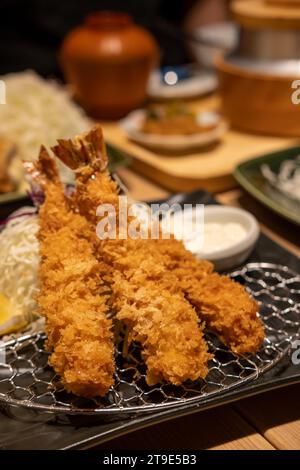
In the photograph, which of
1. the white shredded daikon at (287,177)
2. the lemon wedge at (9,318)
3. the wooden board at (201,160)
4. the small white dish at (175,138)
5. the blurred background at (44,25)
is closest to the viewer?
the lemon wedge at (9,318)

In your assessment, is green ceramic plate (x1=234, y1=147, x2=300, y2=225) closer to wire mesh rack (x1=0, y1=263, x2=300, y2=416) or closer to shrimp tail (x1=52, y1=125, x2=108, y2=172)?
wire mesh rack (x1=0, y1=263, x2=300, y2=416)

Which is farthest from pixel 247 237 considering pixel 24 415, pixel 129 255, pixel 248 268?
pixel 24 415

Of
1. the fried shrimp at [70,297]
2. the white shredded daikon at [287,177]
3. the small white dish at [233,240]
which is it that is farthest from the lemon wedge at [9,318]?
the white shredded daikon at [287,177]

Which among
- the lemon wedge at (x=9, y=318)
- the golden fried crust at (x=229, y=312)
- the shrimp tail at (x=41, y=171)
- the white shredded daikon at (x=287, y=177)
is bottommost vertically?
the white shredded daikon at (x=287, y=177)

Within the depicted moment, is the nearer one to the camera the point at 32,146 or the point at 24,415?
the point at 24,415

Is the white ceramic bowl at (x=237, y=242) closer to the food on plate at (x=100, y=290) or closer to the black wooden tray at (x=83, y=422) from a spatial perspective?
the food on plate at (x=100, y=290)

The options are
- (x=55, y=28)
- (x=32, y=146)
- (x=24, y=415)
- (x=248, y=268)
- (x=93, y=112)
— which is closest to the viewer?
(x=24, y=415)

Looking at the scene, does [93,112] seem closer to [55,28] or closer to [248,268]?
[55,28]

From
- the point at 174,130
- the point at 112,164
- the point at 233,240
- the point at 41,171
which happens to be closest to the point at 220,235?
the point at 233,240
